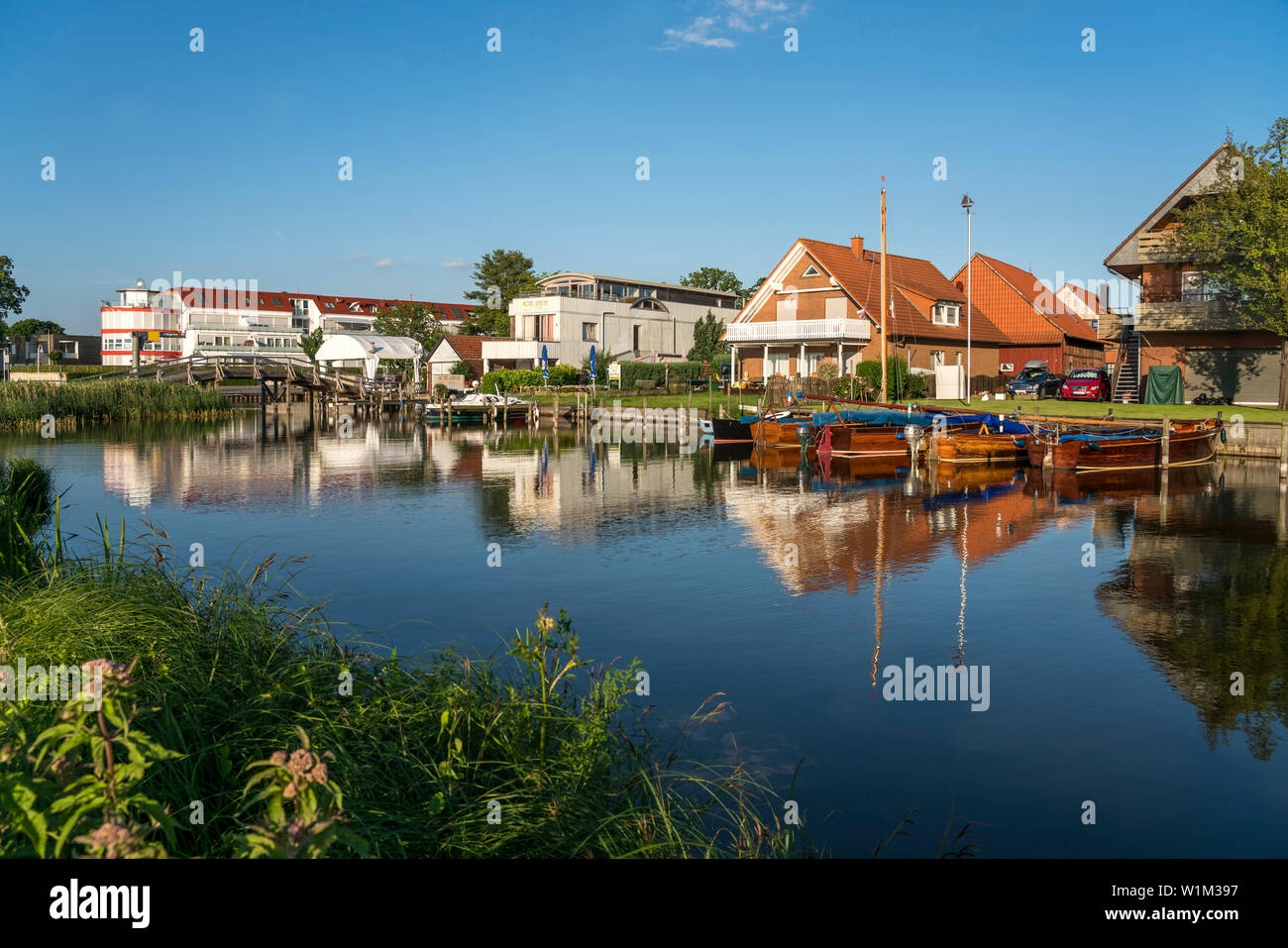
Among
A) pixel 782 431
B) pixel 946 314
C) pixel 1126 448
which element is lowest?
pixel 1126 448

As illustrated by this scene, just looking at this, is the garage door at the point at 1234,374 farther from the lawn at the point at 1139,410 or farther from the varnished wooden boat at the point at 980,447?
the varnished wooden boat at the point at 980,447

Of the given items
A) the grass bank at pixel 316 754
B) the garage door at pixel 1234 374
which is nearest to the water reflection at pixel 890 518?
the grass bank at pixel 316 754

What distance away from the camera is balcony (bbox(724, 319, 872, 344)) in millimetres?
53031

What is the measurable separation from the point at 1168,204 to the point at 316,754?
45597 mm

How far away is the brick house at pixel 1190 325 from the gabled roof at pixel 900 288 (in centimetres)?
1200

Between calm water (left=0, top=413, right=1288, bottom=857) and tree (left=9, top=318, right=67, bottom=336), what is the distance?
386ft

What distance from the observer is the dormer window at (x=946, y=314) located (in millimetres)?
57125

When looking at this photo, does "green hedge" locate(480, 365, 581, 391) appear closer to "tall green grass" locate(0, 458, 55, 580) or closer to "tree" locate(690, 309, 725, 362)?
"tree" locate(690, 309, 725, 362)

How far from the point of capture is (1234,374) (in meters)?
41.6

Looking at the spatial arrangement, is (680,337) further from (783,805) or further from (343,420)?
(783,805)

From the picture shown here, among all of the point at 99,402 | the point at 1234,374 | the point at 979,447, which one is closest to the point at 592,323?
the point at 99,402

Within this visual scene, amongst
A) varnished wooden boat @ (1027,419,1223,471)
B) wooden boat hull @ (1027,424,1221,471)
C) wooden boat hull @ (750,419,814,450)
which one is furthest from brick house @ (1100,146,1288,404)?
wooden boat hull @ (750,419,814,450)

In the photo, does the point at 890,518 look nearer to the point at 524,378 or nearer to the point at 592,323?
the point at 524,378
